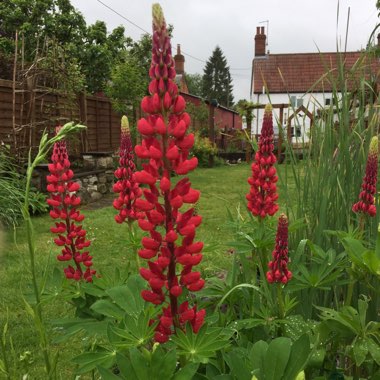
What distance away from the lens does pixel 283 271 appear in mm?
1448

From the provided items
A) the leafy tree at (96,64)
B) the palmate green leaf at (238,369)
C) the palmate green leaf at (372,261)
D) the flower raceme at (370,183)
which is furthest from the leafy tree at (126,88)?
the palmate green leaf at (238,369)

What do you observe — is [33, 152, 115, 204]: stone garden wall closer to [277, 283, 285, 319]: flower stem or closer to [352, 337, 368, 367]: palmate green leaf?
[277, 283, 285, 319]: flower stem

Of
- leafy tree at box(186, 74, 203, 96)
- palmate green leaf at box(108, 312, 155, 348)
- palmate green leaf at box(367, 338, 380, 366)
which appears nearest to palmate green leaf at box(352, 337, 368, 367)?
palmate green leaf at box(367, 338, 380, 366)

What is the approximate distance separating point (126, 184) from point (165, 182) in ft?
3.31

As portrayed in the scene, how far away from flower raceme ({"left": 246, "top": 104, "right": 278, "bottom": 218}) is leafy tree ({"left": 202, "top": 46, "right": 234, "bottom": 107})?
255 ft

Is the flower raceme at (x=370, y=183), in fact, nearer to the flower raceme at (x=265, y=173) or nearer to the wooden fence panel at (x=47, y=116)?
the flower raceme at (x=265, y=173)

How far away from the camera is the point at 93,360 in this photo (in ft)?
4.00

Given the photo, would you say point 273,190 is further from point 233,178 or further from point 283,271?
point 233,178

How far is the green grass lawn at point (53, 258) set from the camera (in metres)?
1.81

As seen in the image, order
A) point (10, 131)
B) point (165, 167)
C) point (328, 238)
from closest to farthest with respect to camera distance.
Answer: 1. point (165, 167)
2. point (328, 238)
3. point (10, 131)

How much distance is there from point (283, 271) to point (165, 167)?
624mm

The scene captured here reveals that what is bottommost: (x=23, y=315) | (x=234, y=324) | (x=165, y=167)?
(x=23, y=315)

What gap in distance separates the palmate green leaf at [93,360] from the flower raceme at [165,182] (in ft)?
0.62

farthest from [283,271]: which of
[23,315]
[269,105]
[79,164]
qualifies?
[79,164]
